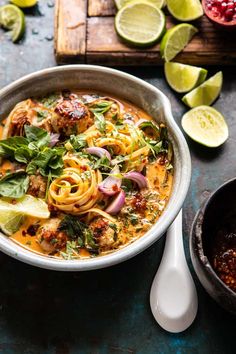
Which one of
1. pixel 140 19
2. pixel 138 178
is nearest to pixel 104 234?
pixel 138 178

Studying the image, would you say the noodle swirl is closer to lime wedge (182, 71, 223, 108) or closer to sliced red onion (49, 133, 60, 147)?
sliced red onion (49, 133, 60, 147)

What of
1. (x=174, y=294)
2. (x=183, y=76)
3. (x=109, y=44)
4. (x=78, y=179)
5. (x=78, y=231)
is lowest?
(x=174, y=294)

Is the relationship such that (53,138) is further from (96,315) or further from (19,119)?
(96,315)

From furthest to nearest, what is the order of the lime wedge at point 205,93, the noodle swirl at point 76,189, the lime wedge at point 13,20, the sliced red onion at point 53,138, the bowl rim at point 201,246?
the lime wedge at point 13,20 < the lime wedge at point 205,93 < the sliced red onion at point 53,138 < the noodle swirl at point 76,189 < the bowl rim at point 201,246

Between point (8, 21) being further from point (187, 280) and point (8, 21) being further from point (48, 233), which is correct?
point (187, 280)

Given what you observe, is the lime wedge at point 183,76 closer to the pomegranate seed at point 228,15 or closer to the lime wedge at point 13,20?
the pomegranate seed at point 228,15

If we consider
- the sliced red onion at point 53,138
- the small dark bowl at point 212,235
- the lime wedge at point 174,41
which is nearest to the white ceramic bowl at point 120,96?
the small dark bowl at point 212,235
